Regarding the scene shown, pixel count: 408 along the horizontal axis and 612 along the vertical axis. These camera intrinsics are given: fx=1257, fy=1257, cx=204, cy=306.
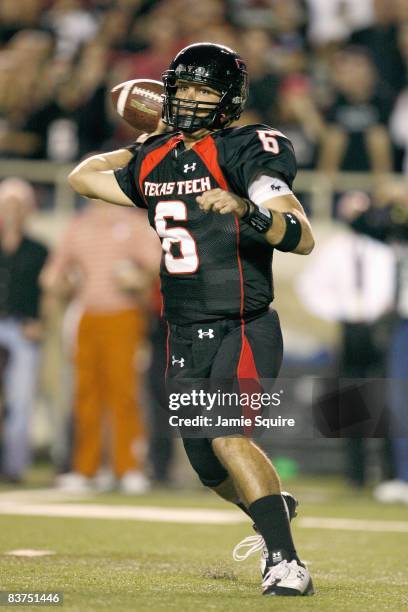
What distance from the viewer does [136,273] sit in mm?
8672

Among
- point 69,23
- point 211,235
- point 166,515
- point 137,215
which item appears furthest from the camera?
point 69,23

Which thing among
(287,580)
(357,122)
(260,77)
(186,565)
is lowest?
(186,565)

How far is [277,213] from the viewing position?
4.09 m

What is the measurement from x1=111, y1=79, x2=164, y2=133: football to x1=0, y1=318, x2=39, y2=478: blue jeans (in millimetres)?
4417

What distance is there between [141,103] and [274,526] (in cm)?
188

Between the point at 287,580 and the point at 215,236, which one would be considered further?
the point at 215,236

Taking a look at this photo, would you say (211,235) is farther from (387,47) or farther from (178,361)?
(387,47)

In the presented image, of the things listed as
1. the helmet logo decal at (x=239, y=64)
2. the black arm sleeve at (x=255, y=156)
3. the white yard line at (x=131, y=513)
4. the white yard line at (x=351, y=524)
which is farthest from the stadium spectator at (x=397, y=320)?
the black arm sleeve at (x=255, y=156)

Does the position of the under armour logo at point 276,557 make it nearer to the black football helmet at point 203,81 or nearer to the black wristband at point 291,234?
the black wristband at point 291,234

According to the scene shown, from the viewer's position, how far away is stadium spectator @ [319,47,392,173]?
10172 millimetres

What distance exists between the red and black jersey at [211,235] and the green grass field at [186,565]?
Answer: 96 cm

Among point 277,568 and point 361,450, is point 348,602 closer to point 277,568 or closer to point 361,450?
point 277,568

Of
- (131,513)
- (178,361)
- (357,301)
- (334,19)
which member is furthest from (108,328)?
(334,19)

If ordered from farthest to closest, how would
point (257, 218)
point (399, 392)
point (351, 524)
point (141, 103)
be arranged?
point (399, 392)
point (351, 524)
point (141, 103)
point (257, 218)
